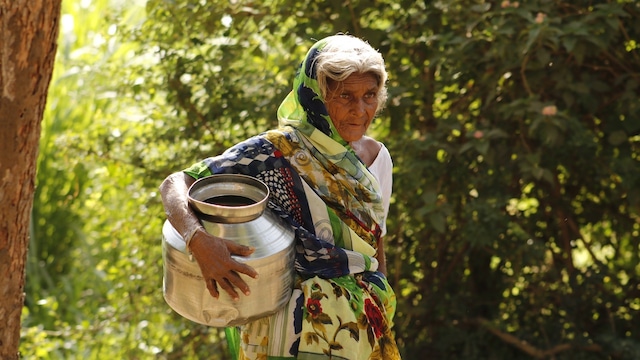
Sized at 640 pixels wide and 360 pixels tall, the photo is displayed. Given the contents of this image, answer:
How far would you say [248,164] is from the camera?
8.29ft

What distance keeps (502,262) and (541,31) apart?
4.04 feet

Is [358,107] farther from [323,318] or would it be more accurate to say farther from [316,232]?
[323,318]

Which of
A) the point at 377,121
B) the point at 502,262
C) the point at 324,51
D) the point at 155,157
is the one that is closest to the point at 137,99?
the point at 155,157

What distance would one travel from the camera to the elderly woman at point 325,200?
252cm

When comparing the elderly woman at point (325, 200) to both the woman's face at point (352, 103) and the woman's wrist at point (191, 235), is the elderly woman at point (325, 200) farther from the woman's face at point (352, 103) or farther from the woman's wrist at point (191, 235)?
the woman's wrist at point (191, 235)

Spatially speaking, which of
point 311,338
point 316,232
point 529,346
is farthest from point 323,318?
point 529,346

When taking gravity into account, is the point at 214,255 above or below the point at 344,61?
below

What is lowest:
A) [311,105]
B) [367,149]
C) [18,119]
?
[367,149]

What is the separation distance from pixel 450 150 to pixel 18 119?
180 centimetres

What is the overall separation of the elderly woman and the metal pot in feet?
0.33

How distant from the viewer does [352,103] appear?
262cm

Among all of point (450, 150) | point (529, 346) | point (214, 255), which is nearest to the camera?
point (214, 255)

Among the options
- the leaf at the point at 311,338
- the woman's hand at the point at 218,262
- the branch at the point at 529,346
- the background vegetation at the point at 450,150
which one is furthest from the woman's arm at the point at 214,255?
the branch at the point at 529,346

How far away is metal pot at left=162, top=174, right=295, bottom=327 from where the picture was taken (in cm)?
229
